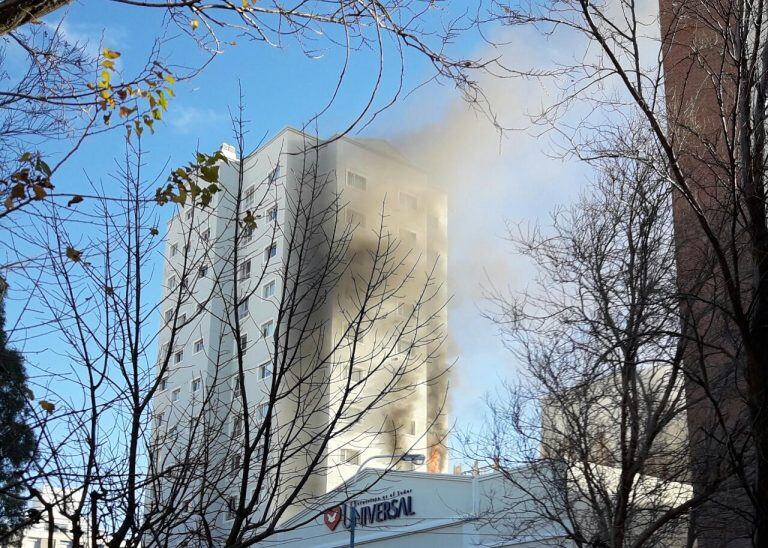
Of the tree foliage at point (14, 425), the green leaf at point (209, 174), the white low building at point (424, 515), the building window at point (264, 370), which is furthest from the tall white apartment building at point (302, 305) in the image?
the white low building at point (424, 515)

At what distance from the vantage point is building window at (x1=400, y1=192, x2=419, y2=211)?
62.7ft

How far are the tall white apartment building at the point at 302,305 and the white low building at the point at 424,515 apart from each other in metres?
2.91

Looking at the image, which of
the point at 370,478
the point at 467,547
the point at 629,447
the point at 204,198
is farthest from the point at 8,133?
the point at 370,478

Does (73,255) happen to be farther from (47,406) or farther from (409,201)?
(409,201)

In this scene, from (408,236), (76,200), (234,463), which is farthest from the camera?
(408,236)

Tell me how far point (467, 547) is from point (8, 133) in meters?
19.9

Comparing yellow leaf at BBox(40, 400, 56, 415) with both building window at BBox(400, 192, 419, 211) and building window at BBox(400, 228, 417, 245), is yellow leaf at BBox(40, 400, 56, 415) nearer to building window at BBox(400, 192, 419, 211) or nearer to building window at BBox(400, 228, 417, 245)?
building window at BBox(400, 228, 417, 245)

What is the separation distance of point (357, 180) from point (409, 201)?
4.20m

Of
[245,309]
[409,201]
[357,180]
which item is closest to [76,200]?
[245,309]

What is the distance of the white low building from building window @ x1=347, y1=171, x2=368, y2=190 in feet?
28.2

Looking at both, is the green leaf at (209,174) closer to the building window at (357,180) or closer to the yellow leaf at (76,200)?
the yellow leaf at (76,200)

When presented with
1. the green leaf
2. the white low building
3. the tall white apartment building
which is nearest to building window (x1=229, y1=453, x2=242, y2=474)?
the tall white apartment building

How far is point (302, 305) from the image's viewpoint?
12.1 metres

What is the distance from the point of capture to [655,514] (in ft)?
43.5
